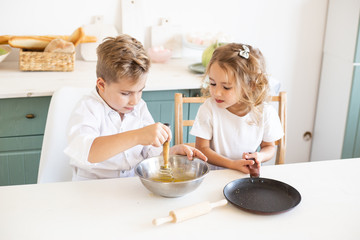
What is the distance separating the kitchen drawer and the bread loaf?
34cm

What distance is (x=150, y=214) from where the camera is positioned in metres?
1.14

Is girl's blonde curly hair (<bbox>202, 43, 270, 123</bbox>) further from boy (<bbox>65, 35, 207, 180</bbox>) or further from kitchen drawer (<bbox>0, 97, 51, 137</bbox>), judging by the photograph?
kitchen drawer (<bbox>0, 97, 51, 137</bbox>)

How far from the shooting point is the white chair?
1.57 meters

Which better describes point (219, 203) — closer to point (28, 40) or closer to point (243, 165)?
point (243, 165)

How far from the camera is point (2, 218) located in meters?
1.11

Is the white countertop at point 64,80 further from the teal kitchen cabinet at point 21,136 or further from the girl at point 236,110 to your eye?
the girl at point 236,110

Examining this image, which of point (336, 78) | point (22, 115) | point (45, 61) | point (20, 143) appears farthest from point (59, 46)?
point (336, 78)

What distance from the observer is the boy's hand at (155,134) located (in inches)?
48.6

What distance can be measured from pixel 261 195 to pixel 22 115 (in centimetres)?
133

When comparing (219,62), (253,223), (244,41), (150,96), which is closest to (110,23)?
(150,96)

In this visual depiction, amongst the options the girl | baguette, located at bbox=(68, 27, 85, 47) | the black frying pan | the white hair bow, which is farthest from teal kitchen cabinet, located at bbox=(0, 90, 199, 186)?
the black frying pan

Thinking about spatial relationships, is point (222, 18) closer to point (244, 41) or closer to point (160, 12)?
point (244, 41)

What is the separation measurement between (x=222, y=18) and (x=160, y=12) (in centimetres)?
41

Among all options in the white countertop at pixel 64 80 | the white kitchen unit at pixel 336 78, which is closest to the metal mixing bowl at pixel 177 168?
the white countertop at pixel 64 80
